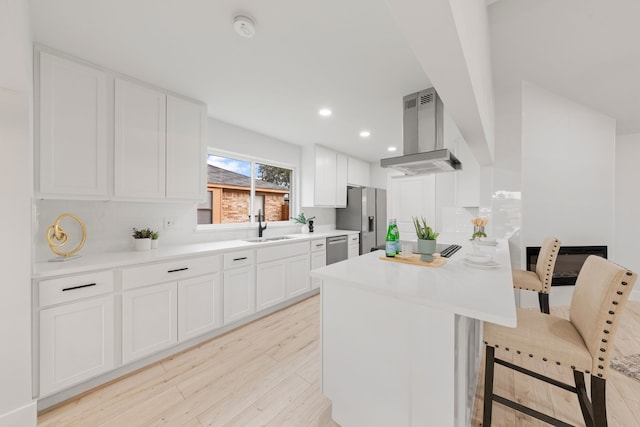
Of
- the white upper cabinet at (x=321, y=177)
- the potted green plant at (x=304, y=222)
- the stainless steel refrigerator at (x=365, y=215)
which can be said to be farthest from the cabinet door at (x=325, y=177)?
the stainless steel refrigerator at (x=365, y=215)

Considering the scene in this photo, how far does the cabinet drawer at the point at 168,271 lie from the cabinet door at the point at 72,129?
687 millimetres

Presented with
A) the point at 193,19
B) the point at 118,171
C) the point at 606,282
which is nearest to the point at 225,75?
the point at 193,19

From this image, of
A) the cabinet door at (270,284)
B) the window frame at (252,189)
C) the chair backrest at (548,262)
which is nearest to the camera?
the chair backrest at (548,262)

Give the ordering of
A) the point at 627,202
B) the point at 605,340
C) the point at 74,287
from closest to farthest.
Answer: the point at 605,340, the point at 74,287, the point at 627,202

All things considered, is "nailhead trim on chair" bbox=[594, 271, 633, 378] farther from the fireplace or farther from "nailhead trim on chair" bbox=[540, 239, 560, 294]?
the fireplace

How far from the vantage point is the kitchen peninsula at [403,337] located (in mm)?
1110

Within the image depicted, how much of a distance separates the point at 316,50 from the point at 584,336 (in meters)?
2.30

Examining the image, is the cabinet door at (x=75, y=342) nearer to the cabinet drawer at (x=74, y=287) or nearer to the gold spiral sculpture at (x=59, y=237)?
the cabinet drawer at (x=74, y=287)

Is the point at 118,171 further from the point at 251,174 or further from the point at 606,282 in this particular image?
the point at 606,282

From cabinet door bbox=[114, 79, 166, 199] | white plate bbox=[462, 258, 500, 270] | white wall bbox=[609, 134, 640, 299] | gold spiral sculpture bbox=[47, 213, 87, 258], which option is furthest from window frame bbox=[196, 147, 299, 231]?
white wall bbox=[609, 134, 640, 299]

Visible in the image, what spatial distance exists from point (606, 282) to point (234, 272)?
2.68 meters

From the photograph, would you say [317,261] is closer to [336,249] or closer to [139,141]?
[336,249]

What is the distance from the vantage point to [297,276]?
3.36m

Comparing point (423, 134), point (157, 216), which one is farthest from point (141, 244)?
point (423, 134)
